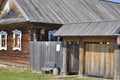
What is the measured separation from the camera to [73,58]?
20125 millimetres

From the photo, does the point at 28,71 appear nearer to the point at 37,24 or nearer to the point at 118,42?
the point at 37,24

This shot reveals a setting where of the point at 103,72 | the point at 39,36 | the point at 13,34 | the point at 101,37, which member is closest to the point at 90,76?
the point at 103,72

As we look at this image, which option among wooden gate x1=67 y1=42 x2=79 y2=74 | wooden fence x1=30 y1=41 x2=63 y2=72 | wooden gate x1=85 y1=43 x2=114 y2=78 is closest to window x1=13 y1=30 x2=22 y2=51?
wooden fence x1=30 y1=41 x2=63 y2=72

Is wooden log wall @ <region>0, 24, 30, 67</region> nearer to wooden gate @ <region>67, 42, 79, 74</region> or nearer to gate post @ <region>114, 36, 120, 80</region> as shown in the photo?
wooden gate @ <region>67, 42, 79, 74</region>

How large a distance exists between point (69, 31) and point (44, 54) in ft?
10.3

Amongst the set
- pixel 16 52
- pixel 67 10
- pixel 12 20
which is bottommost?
pixel 16 52

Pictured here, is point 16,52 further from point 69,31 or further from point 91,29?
point 91,29

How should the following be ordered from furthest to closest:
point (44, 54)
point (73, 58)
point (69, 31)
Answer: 1. point (44, 54)
2. point (73, 58)
3. point (69, 31)

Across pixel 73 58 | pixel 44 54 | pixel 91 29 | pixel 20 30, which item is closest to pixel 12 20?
pixel 20 30

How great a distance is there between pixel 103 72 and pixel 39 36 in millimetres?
8043

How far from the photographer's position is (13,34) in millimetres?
26078

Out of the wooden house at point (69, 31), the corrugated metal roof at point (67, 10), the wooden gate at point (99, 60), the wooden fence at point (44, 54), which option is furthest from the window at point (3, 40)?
the wooden gate at point (99, 60)

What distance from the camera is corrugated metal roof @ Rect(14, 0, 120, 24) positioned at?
25.4 meters

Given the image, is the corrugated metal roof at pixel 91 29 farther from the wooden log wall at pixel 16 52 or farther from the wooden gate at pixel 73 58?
the wooden log wall at pixel 16 52
